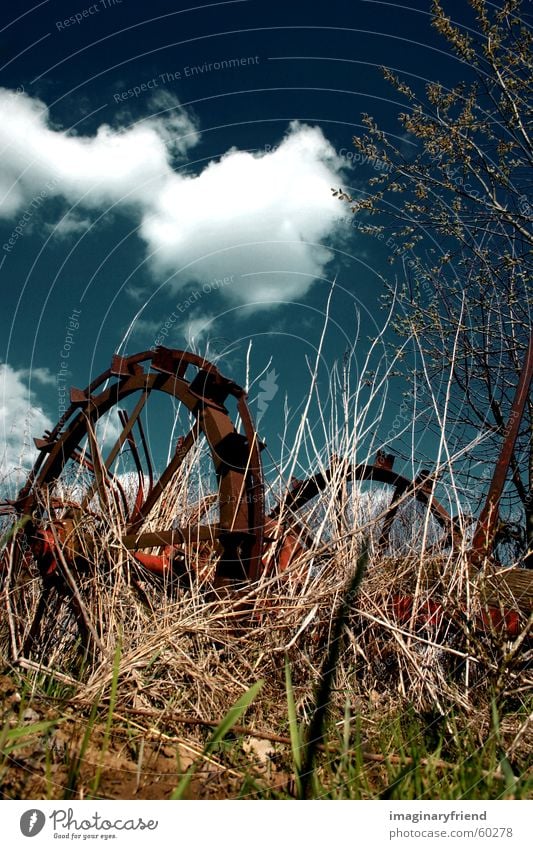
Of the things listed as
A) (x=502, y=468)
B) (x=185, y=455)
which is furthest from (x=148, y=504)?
(x=502, y=468)

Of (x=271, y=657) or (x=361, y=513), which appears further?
(x=361, y=513)

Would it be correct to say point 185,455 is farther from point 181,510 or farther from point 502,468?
point 502,468

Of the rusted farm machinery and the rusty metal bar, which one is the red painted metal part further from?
the rusty metal bar

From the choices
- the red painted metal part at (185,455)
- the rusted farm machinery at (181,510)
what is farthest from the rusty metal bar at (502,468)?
the red painted metal part at (185,455)

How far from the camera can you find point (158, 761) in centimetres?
182

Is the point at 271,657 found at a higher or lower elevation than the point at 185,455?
lower

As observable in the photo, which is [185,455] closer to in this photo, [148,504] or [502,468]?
[148,504]

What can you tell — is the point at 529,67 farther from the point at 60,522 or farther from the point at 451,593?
the point at 60,522

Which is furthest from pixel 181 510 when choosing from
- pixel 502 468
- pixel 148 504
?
pixel 502 468

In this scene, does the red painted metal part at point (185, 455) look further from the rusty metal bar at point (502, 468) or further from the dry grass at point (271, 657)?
the rusty metal bar at point (502, 468)

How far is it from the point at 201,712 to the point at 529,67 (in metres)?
7.13

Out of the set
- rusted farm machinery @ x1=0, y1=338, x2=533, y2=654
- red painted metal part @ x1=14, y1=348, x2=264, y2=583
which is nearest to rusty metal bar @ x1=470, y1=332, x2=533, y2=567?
rusted farm machinery @ x1=0, y1=338, x2=533, y2=654

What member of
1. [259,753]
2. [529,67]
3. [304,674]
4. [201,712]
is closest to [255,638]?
[304,674]

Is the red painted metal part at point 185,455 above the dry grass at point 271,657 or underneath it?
above
